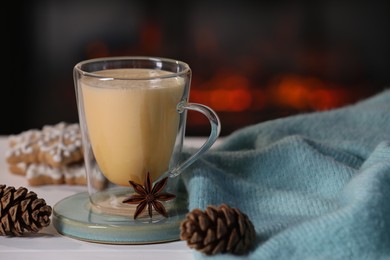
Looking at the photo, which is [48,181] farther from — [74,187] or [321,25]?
[321,25]

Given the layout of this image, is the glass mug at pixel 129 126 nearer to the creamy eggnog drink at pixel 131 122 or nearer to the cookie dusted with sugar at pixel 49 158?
the creamy eggnog drink at pixel 131 122

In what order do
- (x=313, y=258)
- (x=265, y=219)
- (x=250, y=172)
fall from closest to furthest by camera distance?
1. (x=313, y=258)
2. (x=265, y=219)
3. (x=250, y=172)

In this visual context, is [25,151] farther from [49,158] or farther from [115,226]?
[115,226]

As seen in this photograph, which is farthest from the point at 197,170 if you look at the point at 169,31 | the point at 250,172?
the point at 169,31

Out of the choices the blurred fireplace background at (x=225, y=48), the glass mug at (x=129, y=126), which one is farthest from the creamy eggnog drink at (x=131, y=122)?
the blurred fireplace background at (x=225, y=48)

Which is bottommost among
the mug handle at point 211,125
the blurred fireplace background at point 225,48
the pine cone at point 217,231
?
the blurred fireplace background at point 225,48

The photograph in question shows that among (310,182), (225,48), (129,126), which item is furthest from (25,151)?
(225,48)
